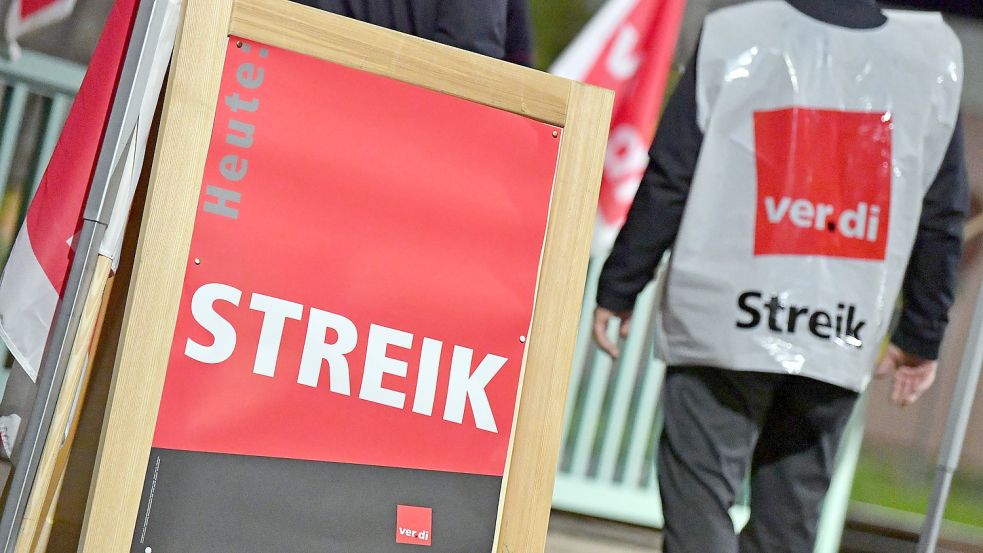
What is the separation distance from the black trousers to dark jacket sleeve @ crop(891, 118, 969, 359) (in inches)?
9.5

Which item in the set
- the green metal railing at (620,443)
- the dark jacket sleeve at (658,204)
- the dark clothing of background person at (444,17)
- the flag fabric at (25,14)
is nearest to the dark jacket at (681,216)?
the dark jacket sleeve at (658,204)

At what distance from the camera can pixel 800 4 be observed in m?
1.64

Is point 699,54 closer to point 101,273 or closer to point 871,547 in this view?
point 101,273

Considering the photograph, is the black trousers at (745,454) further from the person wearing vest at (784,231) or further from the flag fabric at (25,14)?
the flag fabric at (25,14)

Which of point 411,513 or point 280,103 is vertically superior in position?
point 280,103

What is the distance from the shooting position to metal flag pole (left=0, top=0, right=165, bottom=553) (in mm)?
1072

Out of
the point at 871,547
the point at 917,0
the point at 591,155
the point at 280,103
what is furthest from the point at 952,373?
the point at 280,103

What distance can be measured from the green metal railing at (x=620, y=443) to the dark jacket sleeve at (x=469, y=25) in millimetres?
1699

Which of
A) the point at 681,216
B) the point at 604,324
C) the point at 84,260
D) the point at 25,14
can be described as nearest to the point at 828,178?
the point at 681,216

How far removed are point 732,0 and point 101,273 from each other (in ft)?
9.62

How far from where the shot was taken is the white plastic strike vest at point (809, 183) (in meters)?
1.57

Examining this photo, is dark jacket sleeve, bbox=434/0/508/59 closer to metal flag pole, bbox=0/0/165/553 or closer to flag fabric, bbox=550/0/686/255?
metal flag pole, bbox=0/0/165/553

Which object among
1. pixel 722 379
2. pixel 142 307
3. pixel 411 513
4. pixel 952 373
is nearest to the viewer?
pixel 142 307

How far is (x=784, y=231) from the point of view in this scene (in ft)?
5.18
